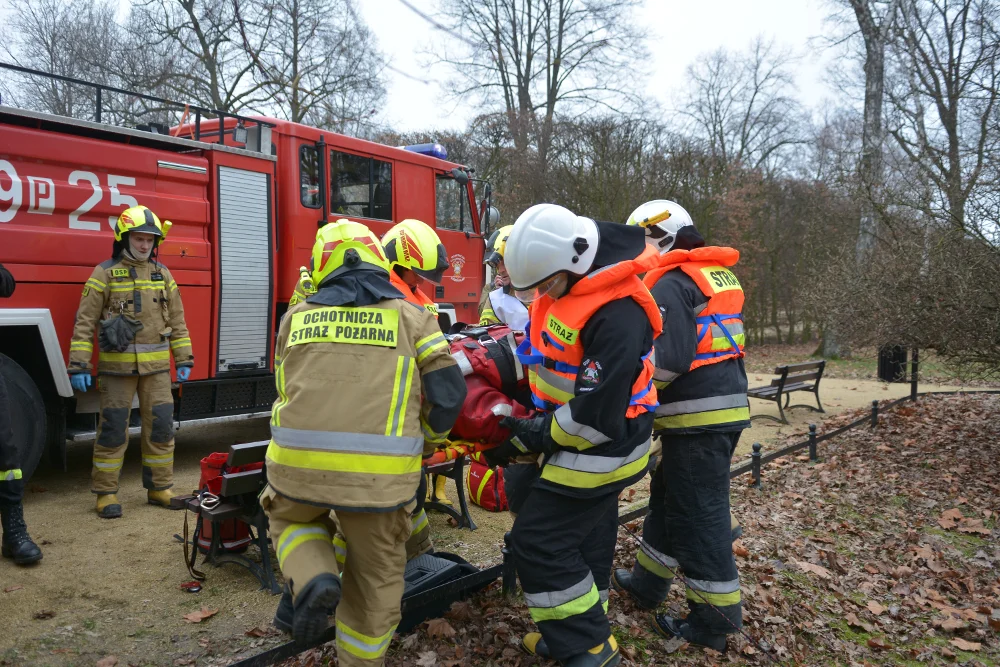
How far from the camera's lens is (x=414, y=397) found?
2.86 m

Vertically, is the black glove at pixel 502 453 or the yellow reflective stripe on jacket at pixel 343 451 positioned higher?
the yellow reflective stripe on jacket at pixel 343 451

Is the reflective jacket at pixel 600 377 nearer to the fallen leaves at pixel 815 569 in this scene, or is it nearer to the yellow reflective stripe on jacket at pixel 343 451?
the yellow reflective stripe on jacket at pixel 343 451

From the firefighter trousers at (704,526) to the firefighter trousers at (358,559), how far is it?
56.6 inches

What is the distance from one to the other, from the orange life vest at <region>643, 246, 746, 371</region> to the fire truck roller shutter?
4.34m

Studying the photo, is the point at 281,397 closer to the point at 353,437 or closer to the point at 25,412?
the point at 353,437

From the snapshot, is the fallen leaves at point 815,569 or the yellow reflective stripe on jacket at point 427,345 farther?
the fallen leaves at point 815,569

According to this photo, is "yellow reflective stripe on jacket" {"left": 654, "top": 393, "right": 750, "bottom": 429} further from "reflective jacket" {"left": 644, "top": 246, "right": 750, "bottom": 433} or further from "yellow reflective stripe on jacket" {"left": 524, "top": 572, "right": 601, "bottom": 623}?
"yellow reflective stripe on jacket" {"left": 524, "top": 572, "right": 601, "bottom": 623}

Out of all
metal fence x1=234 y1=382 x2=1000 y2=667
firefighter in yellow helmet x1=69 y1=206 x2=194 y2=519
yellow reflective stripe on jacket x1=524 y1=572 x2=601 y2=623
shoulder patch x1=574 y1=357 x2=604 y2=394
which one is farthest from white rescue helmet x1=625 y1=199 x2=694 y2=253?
firefighter in yellow helmet x1=69 y1=206 x2=194 y2=519

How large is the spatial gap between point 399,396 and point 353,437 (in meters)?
0.23

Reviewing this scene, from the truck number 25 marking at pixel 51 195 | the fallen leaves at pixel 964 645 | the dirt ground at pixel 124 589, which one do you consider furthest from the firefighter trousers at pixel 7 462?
the fallen leaves at pixel 964 645

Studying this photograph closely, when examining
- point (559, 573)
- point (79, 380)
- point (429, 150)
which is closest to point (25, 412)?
point (79, 380)

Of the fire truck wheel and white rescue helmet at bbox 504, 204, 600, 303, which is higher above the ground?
white rescue helmet at bbox 504, 204, 600, 303

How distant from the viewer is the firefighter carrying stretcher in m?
2.86

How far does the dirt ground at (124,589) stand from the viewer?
3.45 metres
